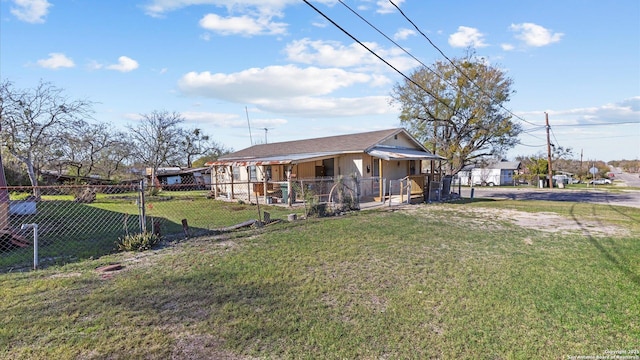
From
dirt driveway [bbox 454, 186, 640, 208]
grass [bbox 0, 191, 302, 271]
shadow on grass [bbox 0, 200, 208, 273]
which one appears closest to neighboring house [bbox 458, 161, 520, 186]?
dirt driveway [bbox 454, 186, 640, 208]

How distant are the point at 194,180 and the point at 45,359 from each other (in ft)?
114

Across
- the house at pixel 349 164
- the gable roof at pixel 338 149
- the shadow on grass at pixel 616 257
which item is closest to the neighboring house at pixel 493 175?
the house at pixel 349 164

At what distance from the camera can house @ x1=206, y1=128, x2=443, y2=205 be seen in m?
16.9

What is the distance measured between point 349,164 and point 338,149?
106cm

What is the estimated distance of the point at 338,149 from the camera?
18.5 m

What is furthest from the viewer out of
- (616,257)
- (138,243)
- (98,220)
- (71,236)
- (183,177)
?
(183,177)

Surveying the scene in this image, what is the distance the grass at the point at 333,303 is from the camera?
3.14 m

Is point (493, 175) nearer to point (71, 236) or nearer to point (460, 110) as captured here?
point (460, 110)

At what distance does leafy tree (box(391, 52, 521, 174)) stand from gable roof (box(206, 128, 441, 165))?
2112 millimetres

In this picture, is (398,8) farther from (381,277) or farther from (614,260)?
(614,260)

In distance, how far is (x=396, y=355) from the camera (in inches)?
118

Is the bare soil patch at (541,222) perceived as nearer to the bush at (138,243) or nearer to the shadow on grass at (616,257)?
the shadow on grass at (616,257)

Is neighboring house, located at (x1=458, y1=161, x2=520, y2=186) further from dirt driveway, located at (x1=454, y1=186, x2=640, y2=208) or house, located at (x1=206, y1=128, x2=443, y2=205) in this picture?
house, located at (x1=206, y1=128, x2=443, y2=205)

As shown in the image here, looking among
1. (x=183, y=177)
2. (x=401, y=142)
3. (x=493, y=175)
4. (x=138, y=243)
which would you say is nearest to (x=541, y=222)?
(x=138, y=243)
